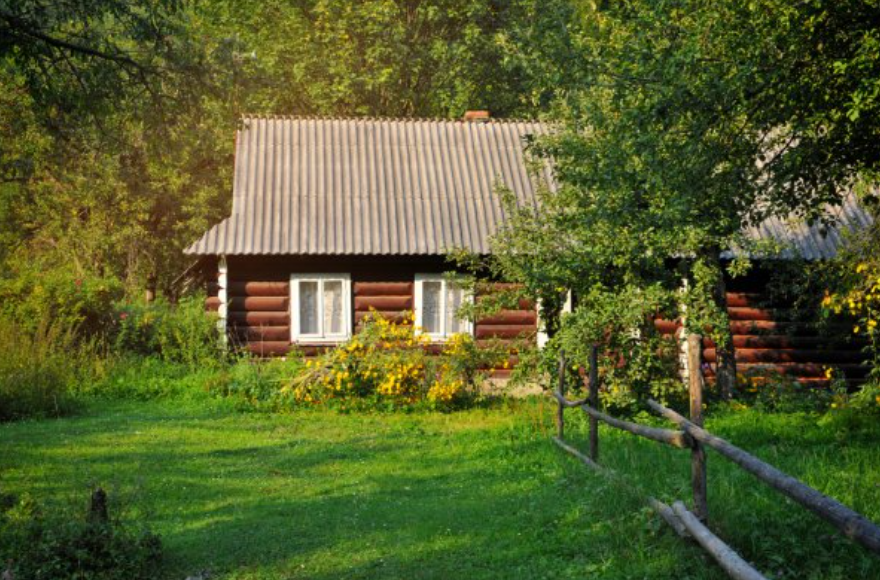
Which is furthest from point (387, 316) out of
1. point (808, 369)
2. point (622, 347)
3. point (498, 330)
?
point (808, 369)

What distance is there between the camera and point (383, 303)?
21.3 m

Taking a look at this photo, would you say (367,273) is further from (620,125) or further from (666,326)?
(620,125)

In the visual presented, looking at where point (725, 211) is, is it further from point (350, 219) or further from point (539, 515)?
point (350, 219)

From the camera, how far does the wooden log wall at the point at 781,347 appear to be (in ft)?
69.3

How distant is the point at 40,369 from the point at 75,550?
10611mm

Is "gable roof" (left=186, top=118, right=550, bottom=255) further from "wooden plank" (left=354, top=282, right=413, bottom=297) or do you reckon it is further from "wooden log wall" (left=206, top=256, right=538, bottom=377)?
"wooden plank" (left=354, top=282, right=413, bottom=297)

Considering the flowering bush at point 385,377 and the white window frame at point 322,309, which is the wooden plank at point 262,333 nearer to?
the white window frame at point 322,309

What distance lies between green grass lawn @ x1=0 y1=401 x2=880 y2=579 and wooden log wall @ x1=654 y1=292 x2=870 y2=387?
203 inches

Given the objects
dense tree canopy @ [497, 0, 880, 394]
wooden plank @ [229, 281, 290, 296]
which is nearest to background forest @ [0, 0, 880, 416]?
dense tree canopy @ [497, 0, 880, 394]

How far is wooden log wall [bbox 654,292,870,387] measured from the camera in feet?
69.3

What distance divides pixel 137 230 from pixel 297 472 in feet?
79.3

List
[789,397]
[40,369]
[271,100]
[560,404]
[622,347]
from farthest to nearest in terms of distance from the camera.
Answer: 1. [271,100]
2. [40,369]
3. [789,397]
4. [622,347]
5. [560,404]

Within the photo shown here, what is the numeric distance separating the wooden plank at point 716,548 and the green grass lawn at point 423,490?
18 centimetres

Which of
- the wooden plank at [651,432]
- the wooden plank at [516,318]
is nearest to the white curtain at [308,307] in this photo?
the wooden plank at [516,318]
